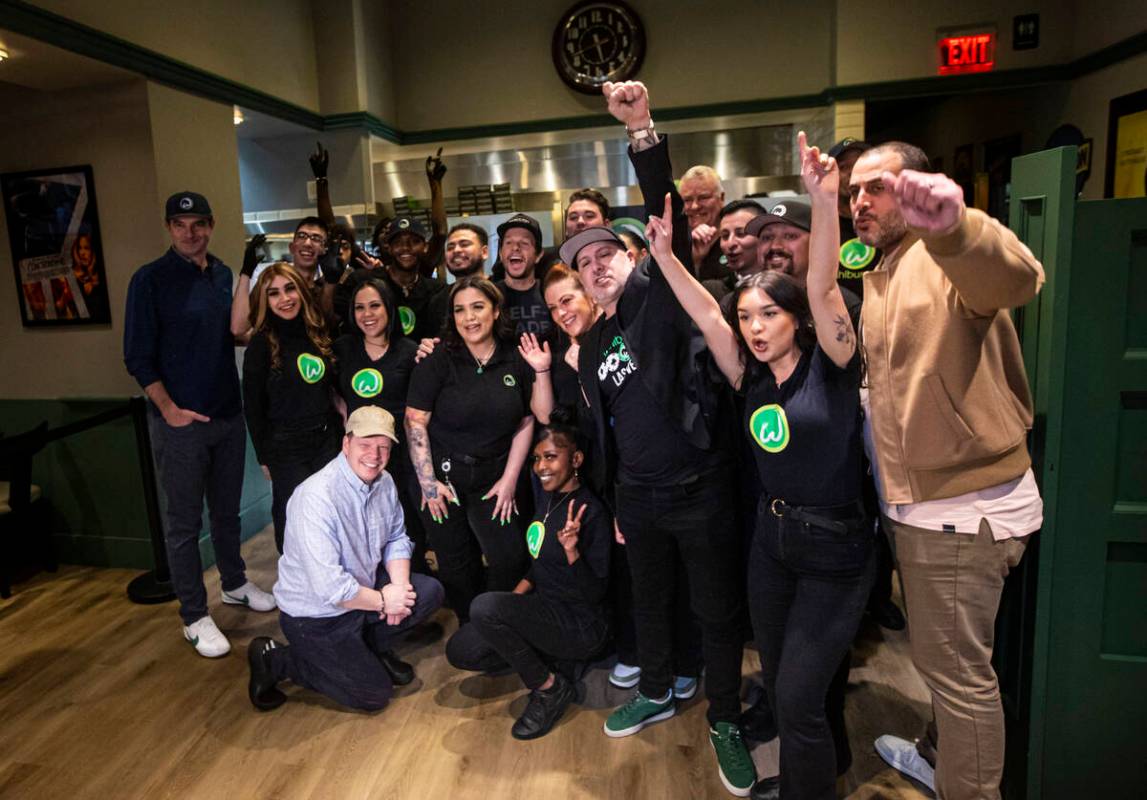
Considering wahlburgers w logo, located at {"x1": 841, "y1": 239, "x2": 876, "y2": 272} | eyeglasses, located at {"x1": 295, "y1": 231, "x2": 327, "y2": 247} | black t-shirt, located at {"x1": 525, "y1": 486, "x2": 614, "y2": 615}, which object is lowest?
black t-shirt, located at {"x1": 525, "y1": 486, "x2": 614, "y2": 615}

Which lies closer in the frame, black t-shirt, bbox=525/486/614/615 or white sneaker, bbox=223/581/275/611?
black t-shirt, bbox=525/486/614/615

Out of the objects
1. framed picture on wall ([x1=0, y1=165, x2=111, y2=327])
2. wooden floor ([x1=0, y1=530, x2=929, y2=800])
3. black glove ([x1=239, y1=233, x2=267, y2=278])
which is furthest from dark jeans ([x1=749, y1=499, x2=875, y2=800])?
framed picture on wall ([x1=0, y1=165, x2=111, y2=327])

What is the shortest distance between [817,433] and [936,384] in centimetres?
28

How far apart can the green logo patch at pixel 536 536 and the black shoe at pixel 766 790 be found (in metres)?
0.98

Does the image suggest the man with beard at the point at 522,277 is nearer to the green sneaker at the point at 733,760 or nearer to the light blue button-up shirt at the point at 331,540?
the light blue button-up shirt at the point at 331,540

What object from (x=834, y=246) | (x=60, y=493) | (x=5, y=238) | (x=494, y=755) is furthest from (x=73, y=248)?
(x=834, y=246)

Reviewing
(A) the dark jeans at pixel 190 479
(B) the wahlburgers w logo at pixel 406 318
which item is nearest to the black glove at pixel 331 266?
(B) the wahlburgers w logo at pixel 406 318

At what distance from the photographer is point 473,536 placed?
Answer: 118 inches

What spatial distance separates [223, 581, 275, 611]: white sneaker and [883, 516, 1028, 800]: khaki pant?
2.83m

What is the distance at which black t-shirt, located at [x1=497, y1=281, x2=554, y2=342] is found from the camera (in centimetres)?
298

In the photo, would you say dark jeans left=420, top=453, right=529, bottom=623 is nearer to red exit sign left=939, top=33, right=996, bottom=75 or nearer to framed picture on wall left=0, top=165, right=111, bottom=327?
framed picture on wall left=0, top=165, right=111, bottom=327

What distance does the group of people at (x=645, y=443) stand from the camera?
5.46 feet

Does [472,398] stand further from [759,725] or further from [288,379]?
[759,725]

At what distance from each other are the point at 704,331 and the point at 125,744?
92.9 inches
